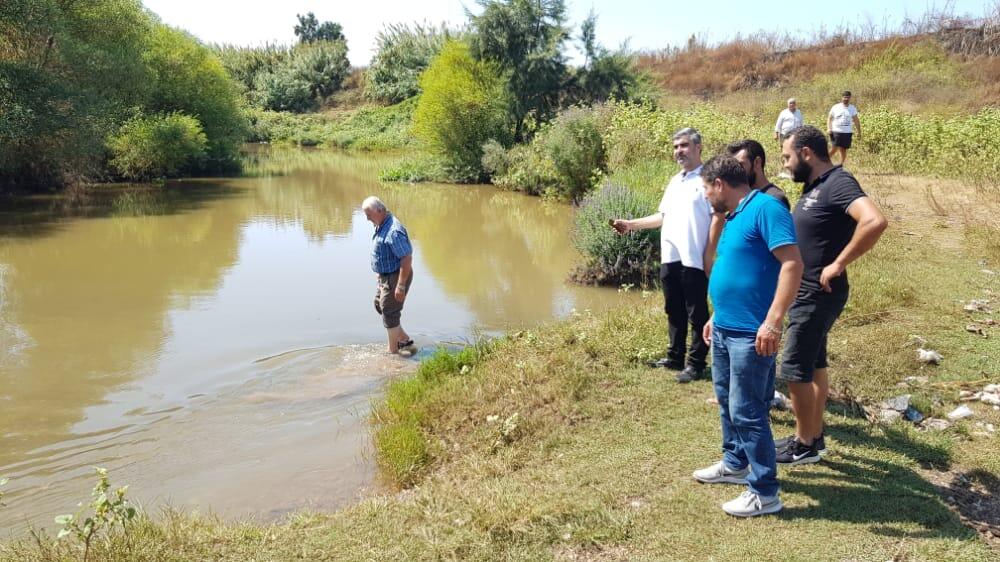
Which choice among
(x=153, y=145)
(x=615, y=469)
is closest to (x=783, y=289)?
(x=615, y=469)

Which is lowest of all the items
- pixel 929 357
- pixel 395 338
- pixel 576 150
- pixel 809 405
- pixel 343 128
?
pixel 395 338

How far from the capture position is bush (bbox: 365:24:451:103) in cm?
5644

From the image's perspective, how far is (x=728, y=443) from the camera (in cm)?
421

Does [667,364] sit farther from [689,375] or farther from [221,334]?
[221,334]

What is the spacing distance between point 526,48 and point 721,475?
24.9 metres

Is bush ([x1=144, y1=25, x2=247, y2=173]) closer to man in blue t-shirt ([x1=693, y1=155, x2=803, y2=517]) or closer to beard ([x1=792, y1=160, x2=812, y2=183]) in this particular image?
beard ([x1=792, y1=160, x2=812, y2=183])

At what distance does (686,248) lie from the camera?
5.75 m

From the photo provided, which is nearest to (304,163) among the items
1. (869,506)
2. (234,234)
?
(234,234)

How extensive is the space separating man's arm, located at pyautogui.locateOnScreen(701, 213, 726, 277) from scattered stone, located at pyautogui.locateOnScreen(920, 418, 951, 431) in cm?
174

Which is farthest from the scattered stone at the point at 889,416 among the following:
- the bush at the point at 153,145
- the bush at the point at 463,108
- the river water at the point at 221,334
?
the bush at the point at 153,145

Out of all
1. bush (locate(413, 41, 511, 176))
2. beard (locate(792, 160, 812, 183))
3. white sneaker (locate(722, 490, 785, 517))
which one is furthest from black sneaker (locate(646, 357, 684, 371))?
bush (locate(413, 41, 511, 176))

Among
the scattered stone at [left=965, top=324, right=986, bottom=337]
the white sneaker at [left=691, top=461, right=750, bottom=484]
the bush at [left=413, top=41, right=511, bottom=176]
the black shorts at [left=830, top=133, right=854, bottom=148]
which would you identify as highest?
the bush at [left=413, top=41, right=511, bottom=176]

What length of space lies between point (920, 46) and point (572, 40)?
1765cm

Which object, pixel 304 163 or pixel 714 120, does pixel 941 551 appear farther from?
pixel 304 163
